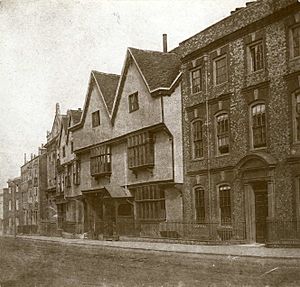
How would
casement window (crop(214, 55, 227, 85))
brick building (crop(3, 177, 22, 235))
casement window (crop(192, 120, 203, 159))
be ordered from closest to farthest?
casement window (crop(214, 55, 227, 85))
casement window (crop(192, 120, 203, 159))
brick building (crop(3, 177, 22, 235))

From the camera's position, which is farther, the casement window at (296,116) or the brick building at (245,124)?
the brick building at (245,124)

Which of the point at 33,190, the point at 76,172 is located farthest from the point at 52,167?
the point at 76,172

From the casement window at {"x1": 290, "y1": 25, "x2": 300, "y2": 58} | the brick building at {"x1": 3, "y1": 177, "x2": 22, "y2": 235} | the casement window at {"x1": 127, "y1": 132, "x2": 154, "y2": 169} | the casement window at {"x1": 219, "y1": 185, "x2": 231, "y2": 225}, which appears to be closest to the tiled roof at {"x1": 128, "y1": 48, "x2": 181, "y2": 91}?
the casement window at {"x1": 127, "y1": 132, "x2": 154, "y2": 169}

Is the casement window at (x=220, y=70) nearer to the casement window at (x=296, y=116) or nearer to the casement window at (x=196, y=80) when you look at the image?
the casement window at (x=196, y=80)

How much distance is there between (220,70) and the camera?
22.8 metres

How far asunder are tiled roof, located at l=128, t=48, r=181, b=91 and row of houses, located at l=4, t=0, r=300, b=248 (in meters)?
0.06

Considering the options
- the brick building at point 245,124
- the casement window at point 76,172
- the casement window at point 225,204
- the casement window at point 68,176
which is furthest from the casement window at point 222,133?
the casement window at point 68,176

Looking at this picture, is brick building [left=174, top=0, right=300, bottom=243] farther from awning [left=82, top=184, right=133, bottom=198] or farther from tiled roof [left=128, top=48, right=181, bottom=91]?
awning [left=82, top=184, right=133, bottom=198]

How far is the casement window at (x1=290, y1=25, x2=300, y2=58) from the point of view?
18.4 metres

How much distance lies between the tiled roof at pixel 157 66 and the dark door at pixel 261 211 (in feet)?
25.3

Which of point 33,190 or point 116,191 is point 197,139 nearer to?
point 116,191

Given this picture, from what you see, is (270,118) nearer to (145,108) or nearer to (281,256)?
(281,256)

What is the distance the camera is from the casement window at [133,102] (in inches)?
1107

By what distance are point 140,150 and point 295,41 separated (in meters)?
11.5
